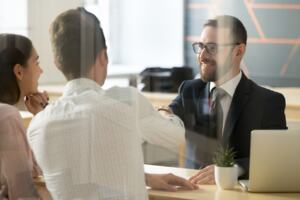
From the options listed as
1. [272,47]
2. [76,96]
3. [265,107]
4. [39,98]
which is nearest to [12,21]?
[39,98]

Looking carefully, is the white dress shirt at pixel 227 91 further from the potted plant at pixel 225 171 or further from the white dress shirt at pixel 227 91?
the potted plant at pixel 225 171

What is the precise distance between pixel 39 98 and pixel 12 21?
430 millimetres

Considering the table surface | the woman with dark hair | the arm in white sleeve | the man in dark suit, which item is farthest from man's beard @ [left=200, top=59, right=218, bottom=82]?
the woman with dark hair

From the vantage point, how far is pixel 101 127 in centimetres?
227

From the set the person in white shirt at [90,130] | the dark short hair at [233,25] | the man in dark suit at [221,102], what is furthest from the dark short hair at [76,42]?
the dark short hair at [233,25]

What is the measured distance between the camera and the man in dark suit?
262 centimetres

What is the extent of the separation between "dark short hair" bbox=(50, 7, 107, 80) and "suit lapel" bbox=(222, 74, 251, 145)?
63cm

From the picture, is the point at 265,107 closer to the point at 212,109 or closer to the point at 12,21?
the point at 212,109

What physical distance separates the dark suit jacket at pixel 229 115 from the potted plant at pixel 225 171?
0.08 m

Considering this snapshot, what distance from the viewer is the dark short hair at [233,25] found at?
2.67m

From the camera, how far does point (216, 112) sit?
8.86ft

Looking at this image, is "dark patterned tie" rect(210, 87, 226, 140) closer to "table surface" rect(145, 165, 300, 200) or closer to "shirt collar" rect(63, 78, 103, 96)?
"table surface" rect(145, 165, 300, 200)

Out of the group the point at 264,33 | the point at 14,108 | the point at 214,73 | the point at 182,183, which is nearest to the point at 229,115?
the point at 214,73

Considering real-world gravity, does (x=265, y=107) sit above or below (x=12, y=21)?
below
